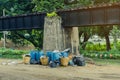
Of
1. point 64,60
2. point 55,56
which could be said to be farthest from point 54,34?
point 64,60

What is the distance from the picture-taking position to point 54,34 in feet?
123

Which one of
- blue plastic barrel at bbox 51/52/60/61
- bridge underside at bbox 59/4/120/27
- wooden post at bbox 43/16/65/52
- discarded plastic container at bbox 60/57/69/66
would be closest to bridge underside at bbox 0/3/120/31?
bridge underside at bbox 59/4/120/27

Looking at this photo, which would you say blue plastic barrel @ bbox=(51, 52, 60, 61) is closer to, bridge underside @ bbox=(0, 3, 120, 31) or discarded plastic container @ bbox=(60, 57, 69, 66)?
discarded plastic container @ bbox=(60, 57, 69, 66)

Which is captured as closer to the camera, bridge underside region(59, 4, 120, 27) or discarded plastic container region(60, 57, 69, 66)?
discarded plastic container region(60, 57, 69, 66)

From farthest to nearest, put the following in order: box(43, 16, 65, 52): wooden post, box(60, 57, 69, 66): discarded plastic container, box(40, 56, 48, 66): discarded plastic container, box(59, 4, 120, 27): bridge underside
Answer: box(43, 16, 65, 52): wooden post
box(40, 56, 48, 66): discarded plastic container
box(59, 4, 120, 27): bridge underside
box(60, 57, 69, 66): discarded plastic container

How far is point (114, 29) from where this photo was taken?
51.9 metres

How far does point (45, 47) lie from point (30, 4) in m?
18.3

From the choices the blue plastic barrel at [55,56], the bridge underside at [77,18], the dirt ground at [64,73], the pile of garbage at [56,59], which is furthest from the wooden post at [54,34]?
the blue plastic barrel at [55,56]

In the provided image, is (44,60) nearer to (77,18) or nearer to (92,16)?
(77,18)

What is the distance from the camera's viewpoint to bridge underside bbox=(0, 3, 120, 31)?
108ft

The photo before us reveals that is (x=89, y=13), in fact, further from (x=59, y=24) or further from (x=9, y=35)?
(x=9, y=35)

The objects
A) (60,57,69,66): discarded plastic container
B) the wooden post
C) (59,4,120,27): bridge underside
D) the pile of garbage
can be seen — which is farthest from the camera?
the wooden post

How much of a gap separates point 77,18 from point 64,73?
10108 millimetres

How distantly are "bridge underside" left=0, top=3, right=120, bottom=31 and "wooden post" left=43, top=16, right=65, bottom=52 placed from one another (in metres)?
0.73
